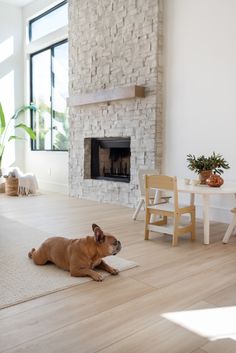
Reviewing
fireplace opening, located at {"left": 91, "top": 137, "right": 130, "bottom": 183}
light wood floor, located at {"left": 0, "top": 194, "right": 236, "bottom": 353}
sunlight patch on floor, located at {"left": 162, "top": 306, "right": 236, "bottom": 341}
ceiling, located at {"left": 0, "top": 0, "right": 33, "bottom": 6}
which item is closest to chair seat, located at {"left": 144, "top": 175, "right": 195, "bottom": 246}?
light wood floor, located at {"left": 0, "top": 194, "right": 236, "bottom": 353}

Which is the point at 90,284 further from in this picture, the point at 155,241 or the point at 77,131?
the point at 77,131

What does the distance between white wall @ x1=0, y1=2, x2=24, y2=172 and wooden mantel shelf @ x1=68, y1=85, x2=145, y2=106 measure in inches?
83.1

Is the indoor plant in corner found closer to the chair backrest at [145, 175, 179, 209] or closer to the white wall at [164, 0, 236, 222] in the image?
the white wall at [164, 0, 236, 222]

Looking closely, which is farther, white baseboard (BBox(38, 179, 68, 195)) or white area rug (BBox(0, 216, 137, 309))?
white baseboard (BBox(38, 179, 68, 195))

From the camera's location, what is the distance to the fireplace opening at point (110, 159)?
5.38 meters

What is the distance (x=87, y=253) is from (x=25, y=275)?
1.45 feet

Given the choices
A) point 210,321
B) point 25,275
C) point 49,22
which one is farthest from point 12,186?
point 210,321

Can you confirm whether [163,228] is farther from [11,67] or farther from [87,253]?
[11,67]

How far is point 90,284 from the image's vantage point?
2.19m

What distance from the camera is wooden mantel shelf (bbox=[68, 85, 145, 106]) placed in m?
4.67

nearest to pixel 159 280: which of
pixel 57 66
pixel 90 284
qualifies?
pixel 90 284

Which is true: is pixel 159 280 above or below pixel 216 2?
below

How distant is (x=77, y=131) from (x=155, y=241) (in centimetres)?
319

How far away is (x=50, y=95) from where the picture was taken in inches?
275
